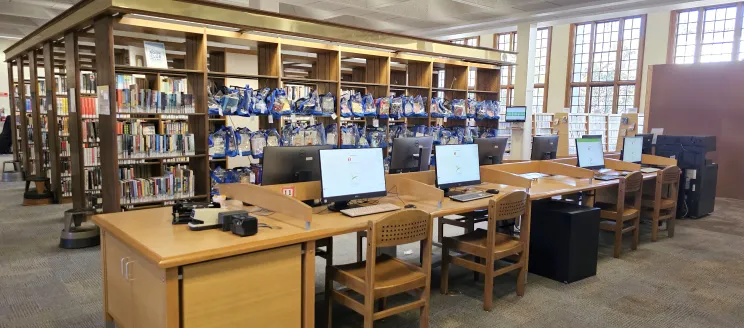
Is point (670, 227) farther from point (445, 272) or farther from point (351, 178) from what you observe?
point (351, 178)

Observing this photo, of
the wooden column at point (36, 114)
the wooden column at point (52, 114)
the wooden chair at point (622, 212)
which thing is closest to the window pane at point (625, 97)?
the wooden chair at point (622, 212)

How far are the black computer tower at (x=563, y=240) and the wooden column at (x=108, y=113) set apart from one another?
149 inches

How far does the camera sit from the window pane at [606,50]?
41.0 feet

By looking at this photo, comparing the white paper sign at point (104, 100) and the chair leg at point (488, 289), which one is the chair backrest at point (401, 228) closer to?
the chair leg at point (488, 289)

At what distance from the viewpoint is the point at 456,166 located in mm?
3908

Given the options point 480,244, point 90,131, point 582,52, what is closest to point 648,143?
point 480,244

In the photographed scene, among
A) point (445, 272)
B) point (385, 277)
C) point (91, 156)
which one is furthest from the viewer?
point (91, 156)

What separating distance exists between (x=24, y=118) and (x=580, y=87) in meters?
12.5

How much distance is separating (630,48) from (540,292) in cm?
1067

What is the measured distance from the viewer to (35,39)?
253 inches

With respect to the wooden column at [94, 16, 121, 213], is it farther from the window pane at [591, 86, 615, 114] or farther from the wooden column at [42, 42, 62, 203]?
the window pane at [591, 86, 615, 114]

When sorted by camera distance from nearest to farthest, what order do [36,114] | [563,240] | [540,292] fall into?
[540,292] → [563,240] → [36,114]

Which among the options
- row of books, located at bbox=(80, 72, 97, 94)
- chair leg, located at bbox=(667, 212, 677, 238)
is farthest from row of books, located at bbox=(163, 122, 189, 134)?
chair leg, located at bbox=(667, 212, 677, 238)

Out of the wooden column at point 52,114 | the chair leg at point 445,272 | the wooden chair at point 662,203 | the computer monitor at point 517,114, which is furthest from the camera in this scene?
the computer monitor at point 517,114
